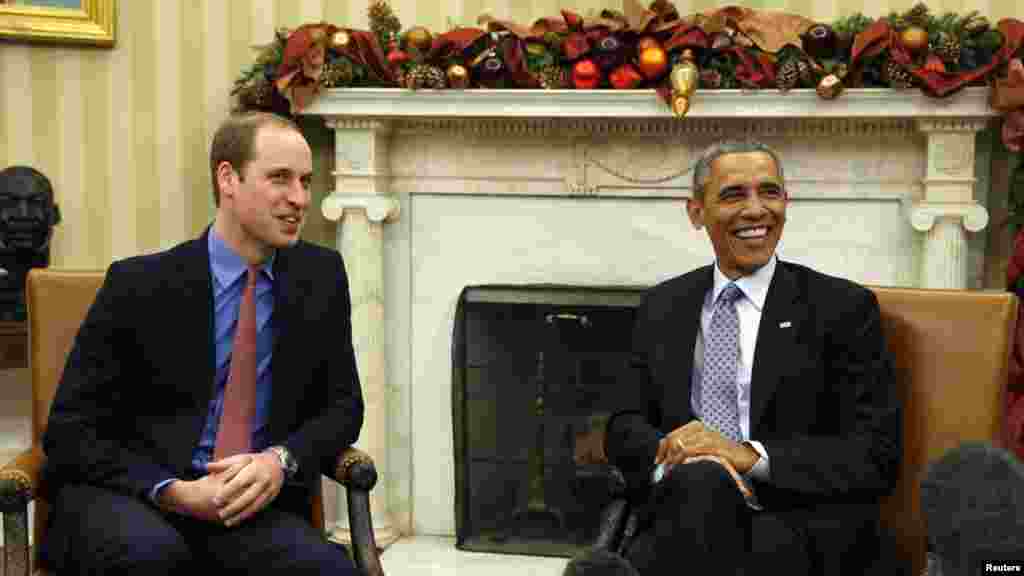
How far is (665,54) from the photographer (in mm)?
3650

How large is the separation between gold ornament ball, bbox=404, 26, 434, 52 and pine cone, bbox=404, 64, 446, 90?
56 mm

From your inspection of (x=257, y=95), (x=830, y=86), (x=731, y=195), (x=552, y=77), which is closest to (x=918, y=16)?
(x=830, y=86)

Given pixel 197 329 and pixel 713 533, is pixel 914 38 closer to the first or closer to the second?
pixel 713 533

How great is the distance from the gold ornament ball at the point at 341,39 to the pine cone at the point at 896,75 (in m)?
1.56

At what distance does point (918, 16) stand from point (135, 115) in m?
2.53

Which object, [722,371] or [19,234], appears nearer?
[722,371]

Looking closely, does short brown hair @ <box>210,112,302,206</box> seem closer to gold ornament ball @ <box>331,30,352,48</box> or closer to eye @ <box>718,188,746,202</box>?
eye @ <box>718,188,746,202</box>

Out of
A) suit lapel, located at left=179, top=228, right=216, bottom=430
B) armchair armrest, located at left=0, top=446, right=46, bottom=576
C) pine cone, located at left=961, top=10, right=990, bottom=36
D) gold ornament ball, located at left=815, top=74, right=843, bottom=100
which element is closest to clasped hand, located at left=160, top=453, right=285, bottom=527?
suit lapel, located at left=179, top=228, right=216, bottom=430

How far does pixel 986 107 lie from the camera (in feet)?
11.7

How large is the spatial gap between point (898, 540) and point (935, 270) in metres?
1.46

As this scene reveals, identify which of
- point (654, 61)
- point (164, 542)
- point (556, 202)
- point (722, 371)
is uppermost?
point (654, 61)

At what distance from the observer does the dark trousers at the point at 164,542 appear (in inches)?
83.5

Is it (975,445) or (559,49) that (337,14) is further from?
(975,445)

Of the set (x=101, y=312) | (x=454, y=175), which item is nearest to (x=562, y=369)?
(x=454, y=175)
